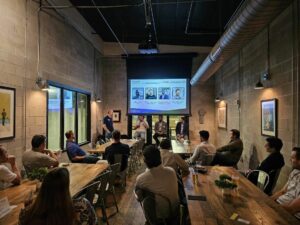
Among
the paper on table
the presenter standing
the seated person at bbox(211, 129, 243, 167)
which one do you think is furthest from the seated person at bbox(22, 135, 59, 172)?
the presenter standing

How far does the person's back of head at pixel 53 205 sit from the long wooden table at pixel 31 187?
0.37 meters

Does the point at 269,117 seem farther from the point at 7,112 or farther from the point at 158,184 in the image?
the point at 7,112

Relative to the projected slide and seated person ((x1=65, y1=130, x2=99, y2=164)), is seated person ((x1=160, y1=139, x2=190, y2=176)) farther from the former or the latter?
the projected slide

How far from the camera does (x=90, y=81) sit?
8.57 meters

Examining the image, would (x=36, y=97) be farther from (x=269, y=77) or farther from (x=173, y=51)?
(x=173, y=51)

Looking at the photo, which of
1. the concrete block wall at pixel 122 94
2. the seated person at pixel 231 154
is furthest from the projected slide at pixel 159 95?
the seated person at pixel 231 154

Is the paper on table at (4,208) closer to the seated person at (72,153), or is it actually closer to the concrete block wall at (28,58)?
the concrete block wall at (28,58)

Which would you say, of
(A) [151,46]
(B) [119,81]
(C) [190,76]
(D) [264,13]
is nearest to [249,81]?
(A) [151,46]

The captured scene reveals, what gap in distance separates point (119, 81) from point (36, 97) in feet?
18.3

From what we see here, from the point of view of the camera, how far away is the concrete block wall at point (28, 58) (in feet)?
13.4

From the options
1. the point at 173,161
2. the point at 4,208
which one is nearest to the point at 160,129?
the point at 173,161

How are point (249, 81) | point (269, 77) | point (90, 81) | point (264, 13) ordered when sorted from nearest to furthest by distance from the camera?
1. point (264, 13)
2. point (269, 77)
3. point (249, 81)
4. point (90, 81)

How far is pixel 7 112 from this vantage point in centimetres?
401

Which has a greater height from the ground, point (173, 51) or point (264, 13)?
point (173, 51)
